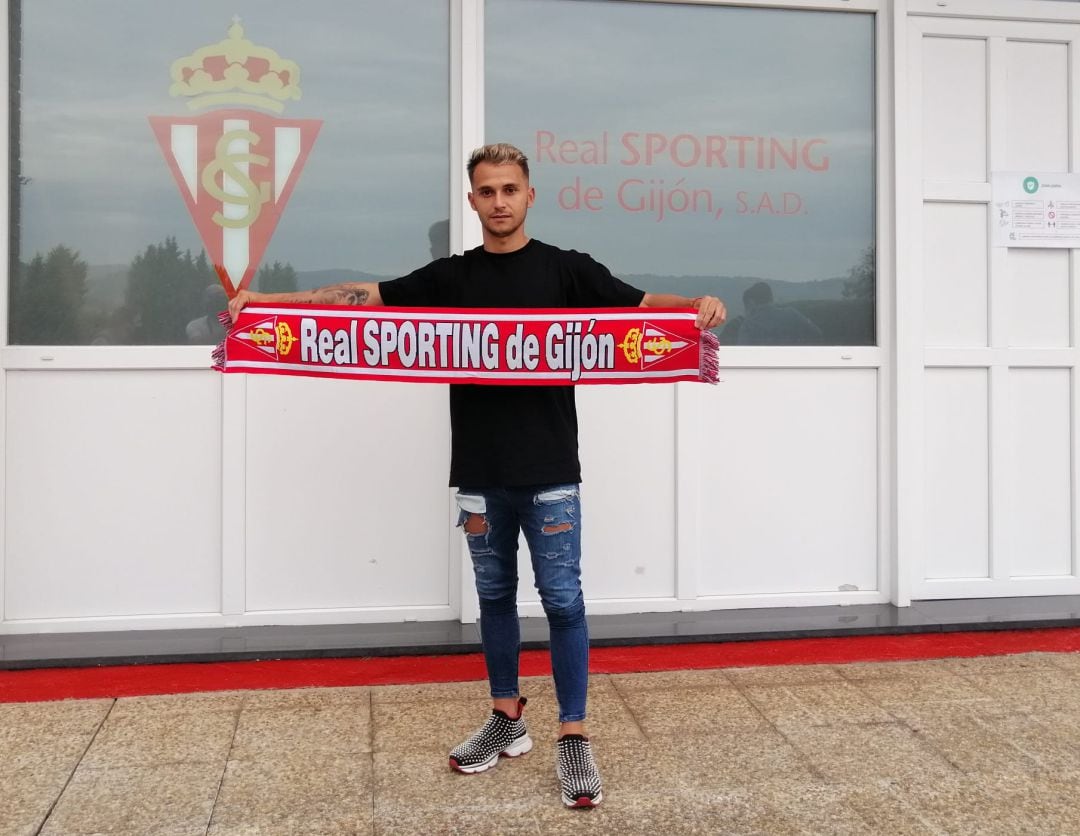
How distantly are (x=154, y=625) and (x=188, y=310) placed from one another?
1.31m

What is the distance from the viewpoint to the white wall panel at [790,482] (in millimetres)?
4805

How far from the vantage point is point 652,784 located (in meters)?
3.11

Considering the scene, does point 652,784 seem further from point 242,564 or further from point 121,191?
point 121,191

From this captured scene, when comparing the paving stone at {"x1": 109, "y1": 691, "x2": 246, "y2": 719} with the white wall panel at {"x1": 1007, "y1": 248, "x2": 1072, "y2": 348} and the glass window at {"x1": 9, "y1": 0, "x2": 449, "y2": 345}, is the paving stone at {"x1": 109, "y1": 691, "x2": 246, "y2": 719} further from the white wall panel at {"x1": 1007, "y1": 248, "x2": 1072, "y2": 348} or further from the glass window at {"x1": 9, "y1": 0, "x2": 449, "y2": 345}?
the white wall panel at {"x1": 1007, "y1": 248, "x2": 1072, "y2": 348}

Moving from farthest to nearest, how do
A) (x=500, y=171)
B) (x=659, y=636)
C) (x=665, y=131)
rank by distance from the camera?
(x=665, y=131)
(x=659, y=636)
(x=500, y=171)

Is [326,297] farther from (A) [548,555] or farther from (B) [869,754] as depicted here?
(B) [869,754]

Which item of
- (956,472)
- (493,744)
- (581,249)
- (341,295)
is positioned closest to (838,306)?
(956,472)

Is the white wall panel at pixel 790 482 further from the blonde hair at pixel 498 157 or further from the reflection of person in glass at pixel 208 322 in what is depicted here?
the reflection of person in glass at pixel 208 322

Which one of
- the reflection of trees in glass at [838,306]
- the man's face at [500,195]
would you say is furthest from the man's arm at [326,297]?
the reflection of trees in glass at [838,306]

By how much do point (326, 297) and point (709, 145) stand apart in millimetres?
2114

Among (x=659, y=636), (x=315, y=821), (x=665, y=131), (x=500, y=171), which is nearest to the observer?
(x=315, y=821)

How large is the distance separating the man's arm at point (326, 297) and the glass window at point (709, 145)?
144 cm

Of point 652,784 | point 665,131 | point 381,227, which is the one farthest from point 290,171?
point 652,784

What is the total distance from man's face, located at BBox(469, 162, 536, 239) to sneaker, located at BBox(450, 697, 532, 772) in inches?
57.3
